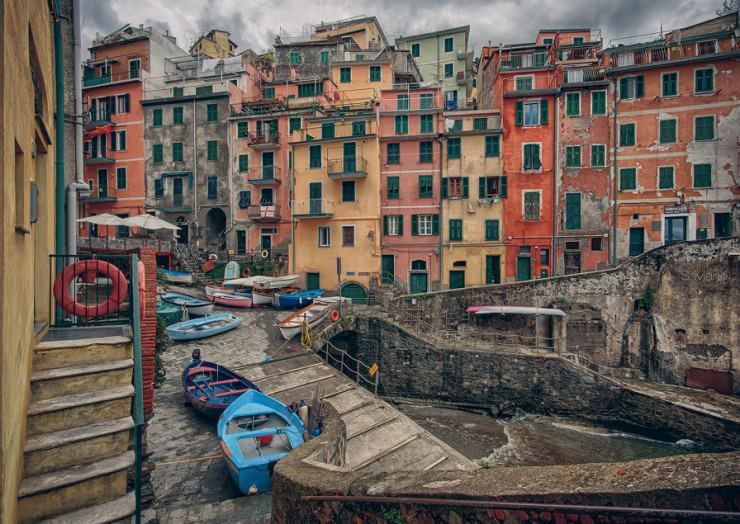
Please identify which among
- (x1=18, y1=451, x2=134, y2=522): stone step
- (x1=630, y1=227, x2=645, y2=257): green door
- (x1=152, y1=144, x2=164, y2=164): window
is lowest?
(x1=18, y1=451, x2=134, y2=522): stone step

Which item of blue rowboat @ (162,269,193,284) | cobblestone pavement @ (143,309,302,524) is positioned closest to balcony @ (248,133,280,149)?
blue rowboat @ (162,269,193,284)

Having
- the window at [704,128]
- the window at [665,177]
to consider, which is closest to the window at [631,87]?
the window at [704,128]

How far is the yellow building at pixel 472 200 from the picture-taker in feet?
92.8

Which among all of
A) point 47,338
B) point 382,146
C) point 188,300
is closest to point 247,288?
point 188,300

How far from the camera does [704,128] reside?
25828 millimetres

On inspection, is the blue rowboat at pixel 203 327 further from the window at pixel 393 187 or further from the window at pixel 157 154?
the window at pixel 157 154

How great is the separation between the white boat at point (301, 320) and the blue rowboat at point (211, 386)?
4.96 m

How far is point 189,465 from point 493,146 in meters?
25.8

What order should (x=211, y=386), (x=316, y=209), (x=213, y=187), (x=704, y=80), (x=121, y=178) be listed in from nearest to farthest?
(x=211, y=386)
(x=704, y=80)
(x=316, y=209)
(x=213, y=187)
(x=121, y=178)

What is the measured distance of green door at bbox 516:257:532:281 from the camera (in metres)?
28.2

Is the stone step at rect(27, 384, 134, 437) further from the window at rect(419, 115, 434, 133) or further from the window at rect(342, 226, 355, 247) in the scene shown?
the window at rect(419, 115, 434, 133)

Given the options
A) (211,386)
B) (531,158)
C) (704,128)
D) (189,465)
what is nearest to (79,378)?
(189,465)

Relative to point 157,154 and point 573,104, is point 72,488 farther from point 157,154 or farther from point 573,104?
point 157,154

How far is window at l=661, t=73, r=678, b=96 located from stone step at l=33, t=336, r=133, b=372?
1277 inches
